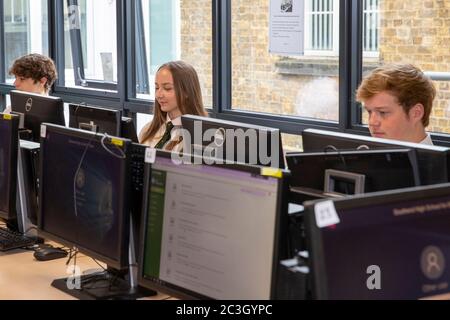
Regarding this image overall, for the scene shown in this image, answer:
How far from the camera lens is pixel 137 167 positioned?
2441 mm

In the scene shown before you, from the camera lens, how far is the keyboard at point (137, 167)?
2.42 meters

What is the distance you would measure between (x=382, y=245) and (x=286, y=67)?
3530mm

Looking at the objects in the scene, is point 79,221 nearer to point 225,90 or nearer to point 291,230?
point 291,230

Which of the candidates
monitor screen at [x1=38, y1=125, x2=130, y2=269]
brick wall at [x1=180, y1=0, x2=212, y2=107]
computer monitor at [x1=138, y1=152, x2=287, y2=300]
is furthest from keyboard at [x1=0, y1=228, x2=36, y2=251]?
brick wall at [x1=180, y1=0, x2=212, y2=107]

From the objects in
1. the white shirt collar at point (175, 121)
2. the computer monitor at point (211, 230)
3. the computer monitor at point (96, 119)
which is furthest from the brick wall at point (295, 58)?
the computer monitor at point (211, 230)

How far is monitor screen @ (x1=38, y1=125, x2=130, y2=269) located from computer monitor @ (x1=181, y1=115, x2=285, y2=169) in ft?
1.44

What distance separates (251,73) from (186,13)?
0.82 metres

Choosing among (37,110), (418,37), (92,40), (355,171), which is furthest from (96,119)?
(92,40)

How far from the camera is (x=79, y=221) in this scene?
8.43 feet

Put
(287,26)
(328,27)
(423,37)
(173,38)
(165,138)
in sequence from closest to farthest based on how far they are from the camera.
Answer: (165,138) → (423,37) → (328,27) → (287,26) → (173,38)

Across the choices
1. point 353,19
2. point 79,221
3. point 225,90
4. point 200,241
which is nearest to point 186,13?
point 225,90

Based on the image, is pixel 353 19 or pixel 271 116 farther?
pixel 271 116

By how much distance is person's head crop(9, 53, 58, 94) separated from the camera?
5.56 meters

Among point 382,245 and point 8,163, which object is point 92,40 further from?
point 382,245
